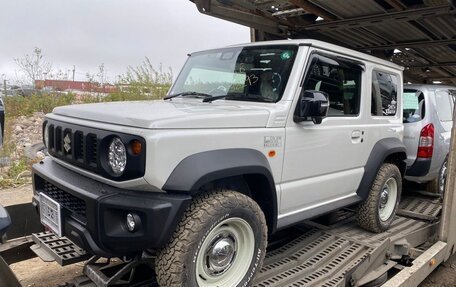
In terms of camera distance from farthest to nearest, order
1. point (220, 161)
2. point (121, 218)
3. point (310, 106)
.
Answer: point (310, 106) → point (220, 161) → point (121, 218)

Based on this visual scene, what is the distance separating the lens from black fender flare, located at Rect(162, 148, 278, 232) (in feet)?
7.22

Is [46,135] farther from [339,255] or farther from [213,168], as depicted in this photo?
[339,255]

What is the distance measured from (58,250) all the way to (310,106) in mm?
2094

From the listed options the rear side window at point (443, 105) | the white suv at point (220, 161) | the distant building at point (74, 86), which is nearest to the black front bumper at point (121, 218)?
the white suv at point (220, 161)

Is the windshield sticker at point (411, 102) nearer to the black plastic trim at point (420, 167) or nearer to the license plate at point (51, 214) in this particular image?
the black plastic trim at point (420, 167)

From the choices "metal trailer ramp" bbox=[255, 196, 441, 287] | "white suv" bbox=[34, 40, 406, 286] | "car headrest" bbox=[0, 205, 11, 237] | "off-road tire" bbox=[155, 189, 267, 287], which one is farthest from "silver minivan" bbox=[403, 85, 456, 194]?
"car headrest" bbox=[0, 205, 11, 237]

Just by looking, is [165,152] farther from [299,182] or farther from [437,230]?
[437,230]

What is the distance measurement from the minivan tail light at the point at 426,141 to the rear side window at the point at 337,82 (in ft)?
5.88

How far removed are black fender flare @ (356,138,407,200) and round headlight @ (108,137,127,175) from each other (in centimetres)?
252

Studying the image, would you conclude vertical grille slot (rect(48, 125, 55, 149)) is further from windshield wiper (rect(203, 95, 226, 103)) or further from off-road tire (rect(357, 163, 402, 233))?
off-road tire (rect(357, 163, 402, 233))

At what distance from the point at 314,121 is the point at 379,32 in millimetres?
2508

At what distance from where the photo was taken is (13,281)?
245cm

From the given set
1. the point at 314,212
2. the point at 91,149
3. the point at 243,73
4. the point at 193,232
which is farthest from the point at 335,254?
the point at 91,149

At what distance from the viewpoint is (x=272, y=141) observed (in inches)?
110
